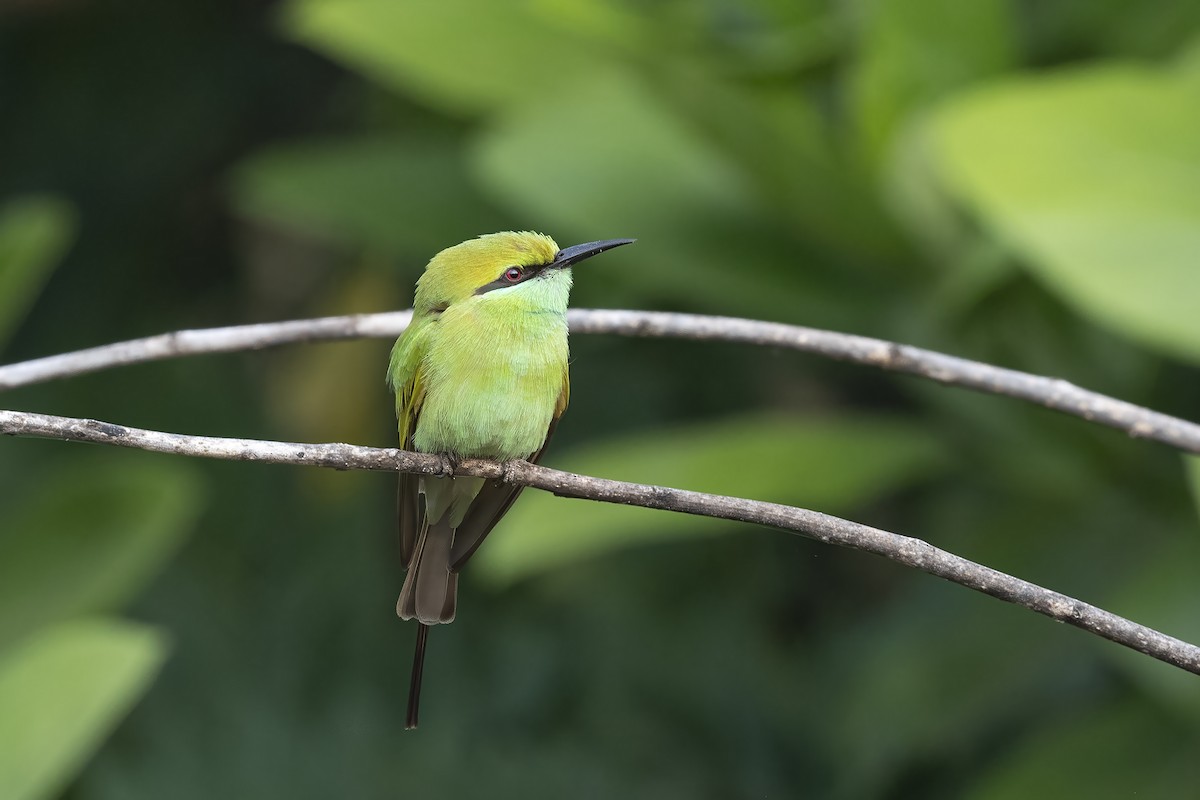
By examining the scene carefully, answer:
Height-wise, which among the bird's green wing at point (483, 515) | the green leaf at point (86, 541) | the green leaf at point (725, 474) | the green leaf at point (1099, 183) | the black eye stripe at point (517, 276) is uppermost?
the green leaf at point (1099, 183)

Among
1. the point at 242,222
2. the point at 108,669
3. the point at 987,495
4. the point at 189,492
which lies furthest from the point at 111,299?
the point at 987,495

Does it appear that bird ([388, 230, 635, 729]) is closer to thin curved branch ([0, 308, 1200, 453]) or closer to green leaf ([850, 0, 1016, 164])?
thin curved branch ([0, 308, 1200, 453])

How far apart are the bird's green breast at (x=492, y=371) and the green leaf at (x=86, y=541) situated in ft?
3.73

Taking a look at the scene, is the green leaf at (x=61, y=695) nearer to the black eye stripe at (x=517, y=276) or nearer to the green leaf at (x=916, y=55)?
the black eye stripe at (x=517, y=276)

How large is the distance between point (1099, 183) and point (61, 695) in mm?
1748

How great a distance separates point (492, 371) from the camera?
173cm

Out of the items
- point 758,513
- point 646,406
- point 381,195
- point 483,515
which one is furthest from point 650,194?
point 758,513

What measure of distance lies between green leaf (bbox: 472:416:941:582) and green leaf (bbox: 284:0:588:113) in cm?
83

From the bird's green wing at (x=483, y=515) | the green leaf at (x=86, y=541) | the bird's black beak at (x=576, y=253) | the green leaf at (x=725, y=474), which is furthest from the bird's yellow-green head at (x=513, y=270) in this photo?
the green leaf at (x=86, y=541)

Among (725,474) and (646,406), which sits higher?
(725,474)

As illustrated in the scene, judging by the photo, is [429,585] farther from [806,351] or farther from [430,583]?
[806,351]

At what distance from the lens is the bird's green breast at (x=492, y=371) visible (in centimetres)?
172

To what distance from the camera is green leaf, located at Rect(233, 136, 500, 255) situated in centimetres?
318

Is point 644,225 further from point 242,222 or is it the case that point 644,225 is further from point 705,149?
point 242,222
